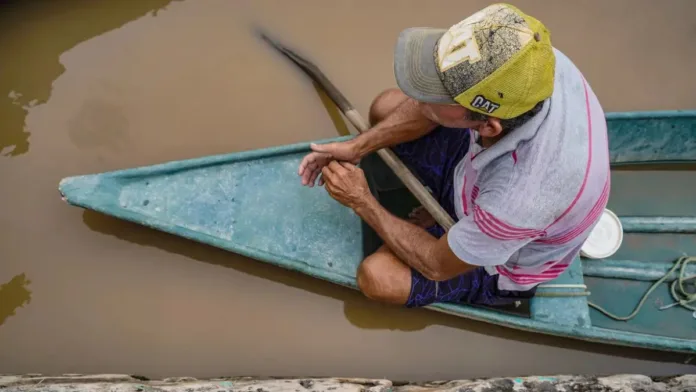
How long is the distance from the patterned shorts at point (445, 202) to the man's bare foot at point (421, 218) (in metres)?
0.06

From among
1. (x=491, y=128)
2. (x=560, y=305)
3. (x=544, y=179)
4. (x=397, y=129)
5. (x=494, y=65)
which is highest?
(x=397, y=129)

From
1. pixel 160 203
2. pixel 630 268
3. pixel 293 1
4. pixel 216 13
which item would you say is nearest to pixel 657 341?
pixel 630 268

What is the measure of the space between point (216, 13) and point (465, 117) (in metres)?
1.97

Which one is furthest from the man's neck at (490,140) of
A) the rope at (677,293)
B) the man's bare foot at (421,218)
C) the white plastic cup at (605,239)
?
the rope at (677,293)

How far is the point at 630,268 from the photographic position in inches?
102

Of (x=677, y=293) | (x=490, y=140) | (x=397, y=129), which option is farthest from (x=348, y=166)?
(x=677, y=293)

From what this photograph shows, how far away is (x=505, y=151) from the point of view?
1518 millimetres

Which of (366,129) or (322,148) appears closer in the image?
(322,148)

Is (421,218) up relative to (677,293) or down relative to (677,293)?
up

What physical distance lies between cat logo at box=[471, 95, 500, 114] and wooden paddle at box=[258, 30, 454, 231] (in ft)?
2.62

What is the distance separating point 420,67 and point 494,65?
0.72ft

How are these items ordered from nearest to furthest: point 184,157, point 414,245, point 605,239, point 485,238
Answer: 1. point 485,238
2. point 414,245
3. point 605,239
4. point 184,157

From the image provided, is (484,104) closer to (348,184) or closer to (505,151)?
(505,151)

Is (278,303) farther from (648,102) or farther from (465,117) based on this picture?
(648,102)
